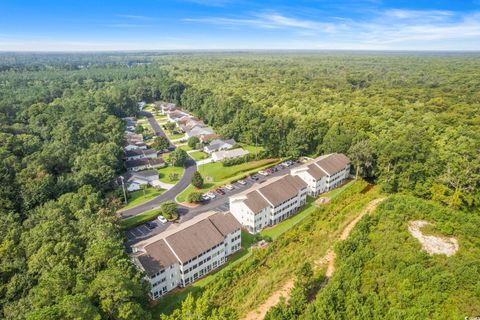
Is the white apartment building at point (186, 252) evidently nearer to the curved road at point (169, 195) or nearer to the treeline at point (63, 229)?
the treeline at point (63, 229)

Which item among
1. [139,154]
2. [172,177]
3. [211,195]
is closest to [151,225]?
[211,195]

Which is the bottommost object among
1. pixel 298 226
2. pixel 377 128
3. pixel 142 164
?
pixel 298 226

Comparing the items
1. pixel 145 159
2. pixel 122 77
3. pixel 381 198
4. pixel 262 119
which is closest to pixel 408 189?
pixel 381 198

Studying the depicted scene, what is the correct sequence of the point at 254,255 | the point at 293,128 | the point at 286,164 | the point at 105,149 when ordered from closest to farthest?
the point at 254,255 → the point at 105,149 → the point at 286,164 → the point at 293,128

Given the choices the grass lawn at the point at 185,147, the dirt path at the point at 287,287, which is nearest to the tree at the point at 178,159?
the grass lawn at the point at 185,147

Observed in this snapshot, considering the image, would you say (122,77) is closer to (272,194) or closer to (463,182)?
(272,194)

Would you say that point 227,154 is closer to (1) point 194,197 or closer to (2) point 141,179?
(2) point 141,179

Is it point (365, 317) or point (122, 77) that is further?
point (122, 77)
